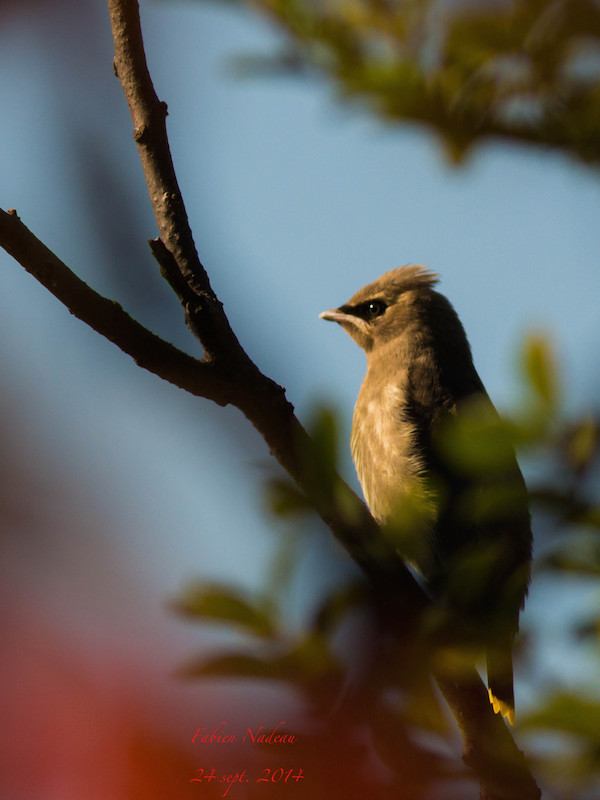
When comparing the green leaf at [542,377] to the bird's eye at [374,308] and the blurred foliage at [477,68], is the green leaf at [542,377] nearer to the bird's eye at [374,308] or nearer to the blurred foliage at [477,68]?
the blurred foliage at [477,68]

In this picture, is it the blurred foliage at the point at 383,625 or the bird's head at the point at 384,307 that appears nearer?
the blurred foliage at the point at 383,625

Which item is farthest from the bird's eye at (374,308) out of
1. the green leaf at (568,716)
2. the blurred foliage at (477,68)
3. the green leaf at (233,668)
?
the green leaf at (568,716)

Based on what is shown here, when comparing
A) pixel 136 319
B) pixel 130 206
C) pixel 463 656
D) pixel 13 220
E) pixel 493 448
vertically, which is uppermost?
pixel 130 206

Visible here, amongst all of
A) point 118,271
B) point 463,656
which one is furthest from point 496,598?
point 118,271

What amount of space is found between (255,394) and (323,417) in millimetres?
872

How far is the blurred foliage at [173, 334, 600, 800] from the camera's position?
985mm

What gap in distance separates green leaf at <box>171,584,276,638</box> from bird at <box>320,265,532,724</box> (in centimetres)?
23

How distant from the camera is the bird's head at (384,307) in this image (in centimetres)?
578

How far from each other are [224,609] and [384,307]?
Result: 4995mm

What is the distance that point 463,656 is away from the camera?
103cm

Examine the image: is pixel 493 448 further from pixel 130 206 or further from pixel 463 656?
pixel 130 206

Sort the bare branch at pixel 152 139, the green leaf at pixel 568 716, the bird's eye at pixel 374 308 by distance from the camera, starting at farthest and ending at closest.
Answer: the bird's eye at pixel 374 308
the bare branch at pixel 152 139
the green leaf at pixel 568 716

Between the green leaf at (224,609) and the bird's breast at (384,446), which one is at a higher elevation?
the bird's breast at (384,446)

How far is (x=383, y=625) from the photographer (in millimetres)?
1093
